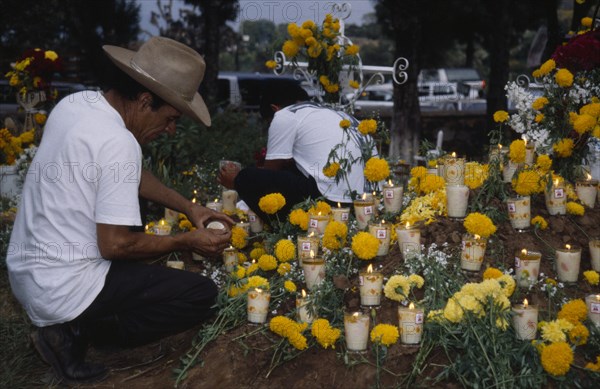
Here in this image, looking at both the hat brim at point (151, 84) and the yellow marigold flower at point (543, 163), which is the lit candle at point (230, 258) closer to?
the hat brim at point (151, 84)

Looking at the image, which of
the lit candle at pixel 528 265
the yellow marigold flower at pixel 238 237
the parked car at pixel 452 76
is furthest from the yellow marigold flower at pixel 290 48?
the parked car at pixel 452 76

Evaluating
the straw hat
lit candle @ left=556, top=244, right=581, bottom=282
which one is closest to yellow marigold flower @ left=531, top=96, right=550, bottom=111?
lit candle @ left=556, top=244, right=581, bottom=282

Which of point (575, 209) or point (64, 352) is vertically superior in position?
point (575, 209)

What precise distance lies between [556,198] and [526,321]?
117cm

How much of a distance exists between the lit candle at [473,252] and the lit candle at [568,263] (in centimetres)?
41

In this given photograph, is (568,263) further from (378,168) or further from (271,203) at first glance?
(271,203)

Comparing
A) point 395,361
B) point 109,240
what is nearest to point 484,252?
point 395,361

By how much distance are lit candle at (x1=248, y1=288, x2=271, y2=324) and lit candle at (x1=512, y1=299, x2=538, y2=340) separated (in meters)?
1.27

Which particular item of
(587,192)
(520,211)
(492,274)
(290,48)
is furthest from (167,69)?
(290,48)

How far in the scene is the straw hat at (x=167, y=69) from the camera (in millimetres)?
3520

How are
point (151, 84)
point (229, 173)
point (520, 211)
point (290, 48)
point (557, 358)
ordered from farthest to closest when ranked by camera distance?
point (290, 48) → point (229, 173) → point (520, 211) → point (151, 84) → point (557, 358)

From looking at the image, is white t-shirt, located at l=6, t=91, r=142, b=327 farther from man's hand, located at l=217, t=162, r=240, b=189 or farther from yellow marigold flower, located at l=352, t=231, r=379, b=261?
man's hand, located at l=217, t=162, r=240, b=189

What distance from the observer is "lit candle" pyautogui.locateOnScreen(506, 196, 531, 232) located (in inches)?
155

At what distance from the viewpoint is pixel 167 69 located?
3.64 metres
